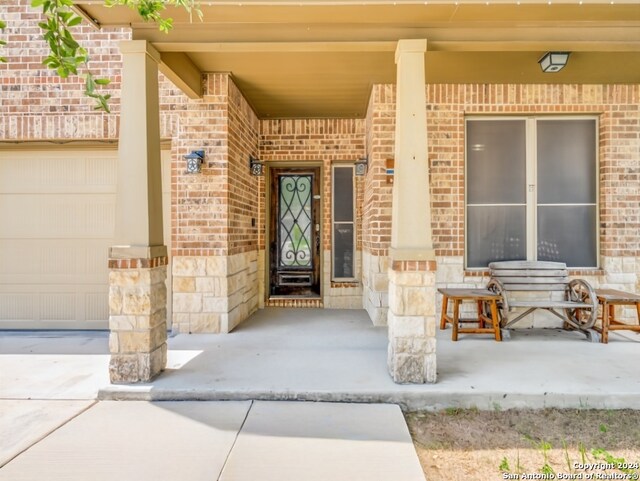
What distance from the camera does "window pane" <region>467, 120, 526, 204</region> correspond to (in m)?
5.00

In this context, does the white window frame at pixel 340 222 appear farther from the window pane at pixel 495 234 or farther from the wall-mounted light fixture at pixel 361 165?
the window pane at pixel 495 234

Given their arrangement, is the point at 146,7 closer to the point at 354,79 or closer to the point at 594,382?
the point at 354,79

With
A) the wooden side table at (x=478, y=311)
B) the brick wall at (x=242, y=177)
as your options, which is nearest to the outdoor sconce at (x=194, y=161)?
the brick wall at (x=242, y=177)

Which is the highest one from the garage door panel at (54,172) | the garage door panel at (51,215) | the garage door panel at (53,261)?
the garage door panel at (54,172)

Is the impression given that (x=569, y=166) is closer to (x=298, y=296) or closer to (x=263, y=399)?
(x=298, y=296)

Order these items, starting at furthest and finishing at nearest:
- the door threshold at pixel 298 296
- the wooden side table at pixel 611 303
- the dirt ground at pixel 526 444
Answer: the door threshold at pixel 298 296
the wooden side table at pixel 611 303
the dirt ground at pixel 526 444

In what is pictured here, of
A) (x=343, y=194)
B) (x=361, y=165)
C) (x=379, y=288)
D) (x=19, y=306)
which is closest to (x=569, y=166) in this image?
(x=361, y=165)

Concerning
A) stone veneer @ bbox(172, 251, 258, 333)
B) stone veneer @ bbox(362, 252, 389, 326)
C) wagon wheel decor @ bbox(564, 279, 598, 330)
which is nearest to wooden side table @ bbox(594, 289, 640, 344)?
wagon wheel decor @ bbox(564, 279, 598, 330)

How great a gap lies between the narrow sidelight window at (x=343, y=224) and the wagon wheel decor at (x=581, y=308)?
2918 mm

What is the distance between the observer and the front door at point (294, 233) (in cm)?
633

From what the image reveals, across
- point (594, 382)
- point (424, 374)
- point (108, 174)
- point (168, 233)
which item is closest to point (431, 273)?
point (424, 374)

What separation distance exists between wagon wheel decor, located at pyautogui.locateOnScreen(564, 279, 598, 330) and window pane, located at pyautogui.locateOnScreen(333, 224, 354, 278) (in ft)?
9.64

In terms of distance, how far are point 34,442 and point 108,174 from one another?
3455 mm

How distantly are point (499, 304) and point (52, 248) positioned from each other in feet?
18.3
